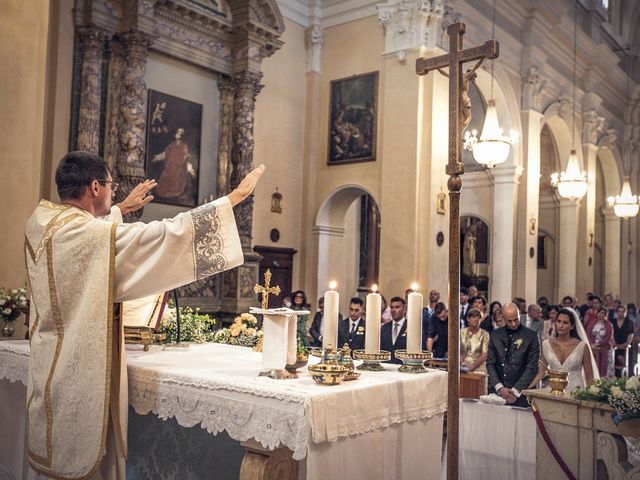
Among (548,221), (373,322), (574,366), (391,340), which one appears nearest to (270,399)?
(373,322)

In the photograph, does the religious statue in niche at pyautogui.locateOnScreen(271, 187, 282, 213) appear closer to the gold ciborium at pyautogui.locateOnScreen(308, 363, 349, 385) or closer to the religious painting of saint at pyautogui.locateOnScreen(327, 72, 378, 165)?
the religious painting of saint at pyautogui.locateOnScreen(327, 72, 378, 165)

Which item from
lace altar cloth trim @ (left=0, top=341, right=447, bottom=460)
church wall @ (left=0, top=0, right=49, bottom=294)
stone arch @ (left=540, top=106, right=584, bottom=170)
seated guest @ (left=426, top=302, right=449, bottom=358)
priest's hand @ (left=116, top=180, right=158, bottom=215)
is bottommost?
Result: seated guest @ (left=426, top=302, right=449, bottom=358)

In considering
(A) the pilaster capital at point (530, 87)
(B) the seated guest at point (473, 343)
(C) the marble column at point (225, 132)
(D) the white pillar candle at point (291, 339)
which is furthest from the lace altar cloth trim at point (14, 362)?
(A) the pilaster capital at point (530, 87)

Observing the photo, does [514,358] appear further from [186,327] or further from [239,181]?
[239,181]

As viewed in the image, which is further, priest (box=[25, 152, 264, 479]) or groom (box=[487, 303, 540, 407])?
groom (box=[487, 303, 540, 407])

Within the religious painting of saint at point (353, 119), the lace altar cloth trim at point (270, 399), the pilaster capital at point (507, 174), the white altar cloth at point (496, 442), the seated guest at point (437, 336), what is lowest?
the white altar cloth at point (496, 442)

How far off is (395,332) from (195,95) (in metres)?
6.25

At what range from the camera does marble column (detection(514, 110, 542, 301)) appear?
16328 mm

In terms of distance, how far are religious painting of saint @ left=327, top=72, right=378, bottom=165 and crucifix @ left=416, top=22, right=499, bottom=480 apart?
10337 millimetres

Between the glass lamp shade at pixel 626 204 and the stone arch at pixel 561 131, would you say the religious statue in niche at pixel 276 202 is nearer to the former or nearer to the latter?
the stone arch at pixel 561 131

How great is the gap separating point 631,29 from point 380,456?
25.8 meters

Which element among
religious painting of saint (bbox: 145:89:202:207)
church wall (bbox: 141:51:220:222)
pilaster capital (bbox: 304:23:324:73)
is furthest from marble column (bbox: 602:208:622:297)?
religious painting of saint (bbox: 145:89:202:207)

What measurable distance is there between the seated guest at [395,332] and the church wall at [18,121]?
4.14 metres

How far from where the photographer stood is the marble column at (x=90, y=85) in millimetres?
10062
